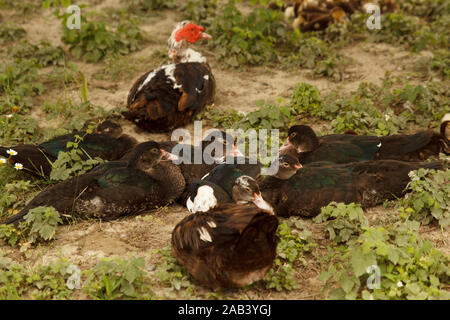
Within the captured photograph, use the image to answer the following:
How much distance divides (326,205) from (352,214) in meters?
0.61

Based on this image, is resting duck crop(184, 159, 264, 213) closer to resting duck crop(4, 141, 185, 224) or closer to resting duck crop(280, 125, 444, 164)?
resting duck crop(4, 141, 185, 224)

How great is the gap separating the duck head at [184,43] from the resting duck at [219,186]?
281 cm

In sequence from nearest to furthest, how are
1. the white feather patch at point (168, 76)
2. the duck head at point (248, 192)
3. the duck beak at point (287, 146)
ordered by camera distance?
the duck head at point (248, 192), the duck beak at point (287, 146), the white feather patch at point (168, 76)

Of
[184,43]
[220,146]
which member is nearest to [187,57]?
[184,43]

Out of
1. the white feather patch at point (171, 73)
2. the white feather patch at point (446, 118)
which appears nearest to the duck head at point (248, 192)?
the white feather patch at point (171, 73)

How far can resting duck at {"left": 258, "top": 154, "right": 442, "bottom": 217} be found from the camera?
17.1 ft

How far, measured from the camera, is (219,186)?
5496 mm

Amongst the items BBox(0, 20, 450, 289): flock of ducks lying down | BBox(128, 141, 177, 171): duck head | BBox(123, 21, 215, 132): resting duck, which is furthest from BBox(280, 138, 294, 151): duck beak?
BBox(123, 21, 215, 132): resting duck

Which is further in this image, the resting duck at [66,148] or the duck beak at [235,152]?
the duck beak at [235,152]

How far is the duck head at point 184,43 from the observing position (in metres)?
8.13

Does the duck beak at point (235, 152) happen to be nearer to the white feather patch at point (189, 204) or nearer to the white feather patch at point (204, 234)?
the white feather patch at point (189, 204)

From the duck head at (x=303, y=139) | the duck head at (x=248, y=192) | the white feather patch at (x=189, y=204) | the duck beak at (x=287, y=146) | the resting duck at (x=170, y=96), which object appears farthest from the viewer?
the resting duck at (x=170, y=96)
